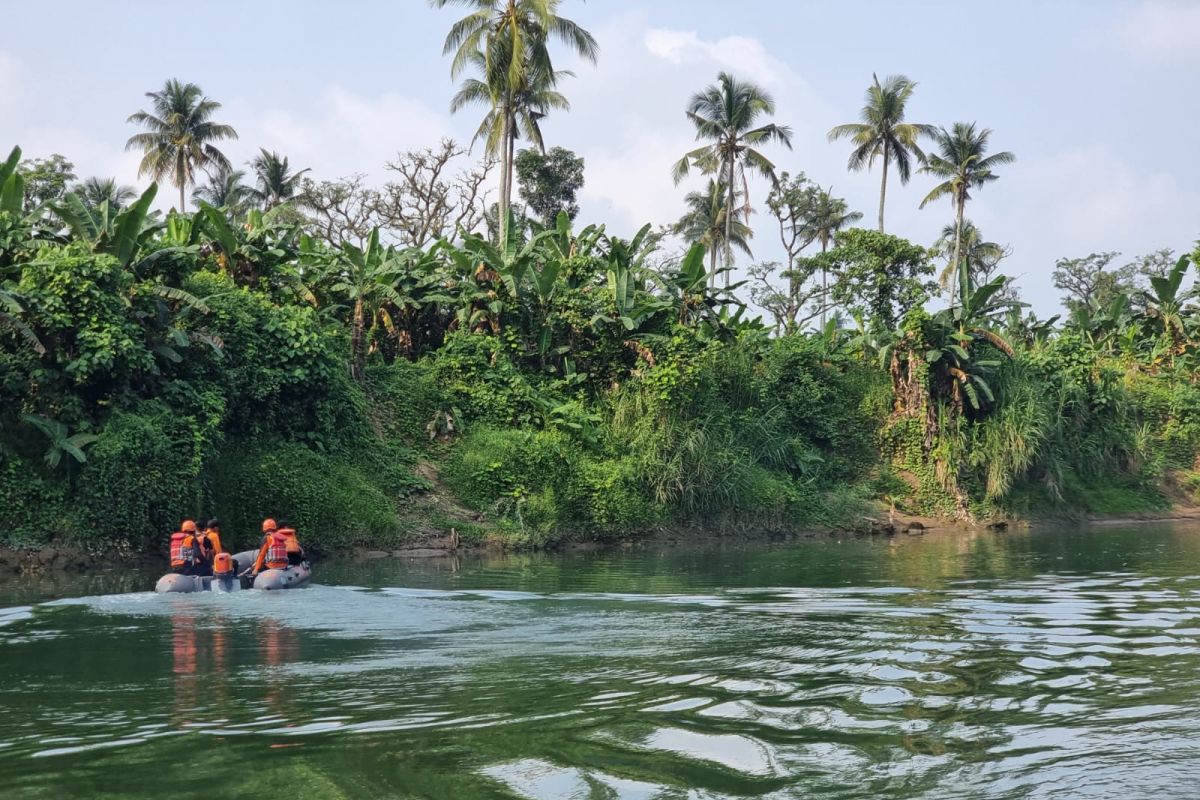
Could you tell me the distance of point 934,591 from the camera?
1560cm

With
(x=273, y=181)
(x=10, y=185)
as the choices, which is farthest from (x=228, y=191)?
(x=10, y=185)

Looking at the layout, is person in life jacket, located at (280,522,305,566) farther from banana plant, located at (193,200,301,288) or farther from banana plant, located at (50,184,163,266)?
banana plant, located at (193,200,301,288)

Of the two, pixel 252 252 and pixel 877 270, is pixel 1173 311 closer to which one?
pixel 877 270

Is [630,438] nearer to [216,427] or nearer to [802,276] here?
[216,427]

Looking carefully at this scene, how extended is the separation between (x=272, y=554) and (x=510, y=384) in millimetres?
11407

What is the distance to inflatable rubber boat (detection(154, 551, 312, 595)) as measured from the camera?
15969 mm

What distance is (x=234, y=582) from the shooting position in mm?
16547

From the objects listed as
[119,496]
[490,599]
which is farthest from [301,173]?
[490,599]

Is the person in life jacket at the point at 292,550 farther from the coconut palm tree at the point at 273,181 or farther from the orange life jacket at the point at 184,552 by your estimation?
the coconut palm tree at the point at 273,181

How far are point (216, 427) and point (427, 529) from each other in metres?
4.93

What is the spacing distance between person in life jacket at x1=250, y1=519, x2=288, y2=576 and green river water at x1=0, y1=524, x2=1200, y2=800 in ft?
2.67

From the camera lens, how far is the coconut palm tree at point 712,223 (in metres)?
54.3

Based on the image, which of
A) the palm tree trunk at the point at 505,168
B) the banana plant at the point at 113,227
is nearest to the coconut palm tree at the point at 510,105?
the palm tree trunk at the point at 505,168

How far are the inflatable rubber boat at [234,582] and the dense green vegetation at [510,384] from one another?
423cm
